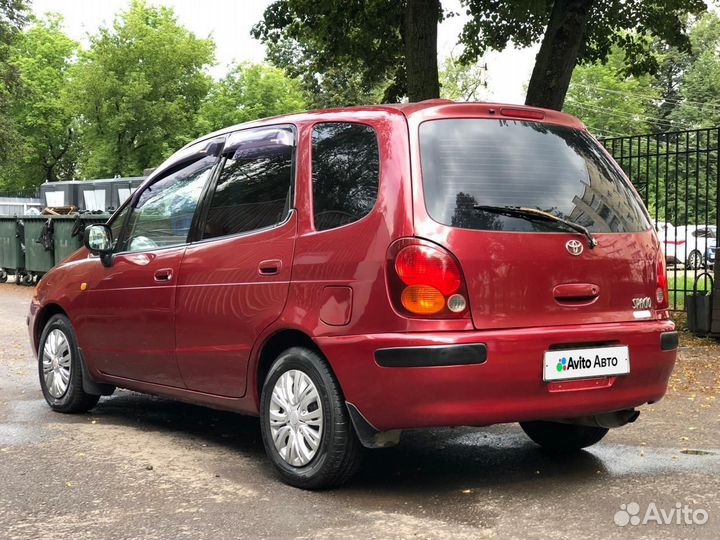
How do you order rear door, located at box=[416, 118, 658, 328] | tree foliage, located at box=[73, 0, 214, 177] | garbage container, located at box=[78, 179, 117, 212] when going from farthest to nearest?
tree foliage, located at box=[73, 0, 214, 177]
garbage container, located at box=[78, 179, 117, 212]
rear door, located at box=[416, 118, 658, 328]

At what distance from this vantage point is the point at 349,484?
475 cm

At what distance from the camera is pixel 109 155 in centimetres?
4831

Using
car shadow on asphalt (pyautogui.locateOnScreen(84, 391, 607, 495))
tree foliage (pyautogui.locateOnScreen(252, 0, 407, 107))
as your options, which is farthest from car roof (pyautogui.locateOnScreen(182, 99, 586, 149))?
tree foliage (pyautogui.locateOnScreen(252, 0, 407, 107))

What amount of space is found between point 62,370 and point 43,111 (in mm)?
54525

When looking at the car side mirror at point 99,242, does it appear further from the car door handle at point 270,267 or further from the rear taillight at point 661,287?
the rear taillight at point 661,287

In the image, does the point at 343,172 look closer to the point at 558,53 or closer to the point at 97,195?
the point at 558,53

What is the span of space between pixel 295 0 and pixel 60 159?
4717cm

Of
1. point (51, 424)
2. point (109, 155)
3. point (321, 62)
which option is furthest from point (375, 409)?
point (109, 155)

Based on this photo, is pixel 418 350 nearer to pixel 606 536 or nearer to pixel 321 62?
pixel 606 536

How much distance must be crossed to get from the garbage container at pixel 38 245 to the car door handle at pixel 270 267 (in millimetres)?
17468

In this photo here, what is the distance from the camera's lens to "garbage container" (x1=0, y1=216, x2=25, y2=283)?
74.4 ft

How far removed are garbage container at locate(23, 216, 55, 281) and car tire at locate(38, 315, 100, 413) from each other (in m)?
15.1

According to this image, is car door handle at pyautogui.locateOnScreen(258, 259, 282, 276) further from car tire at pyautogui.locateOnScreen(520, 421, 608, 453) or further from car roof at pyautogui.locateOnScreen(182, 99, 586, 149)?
car tire at pyautogui.locateOnScreen(520, 421, 608, 453)

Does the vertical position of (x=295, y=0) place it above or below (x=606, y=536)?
above
